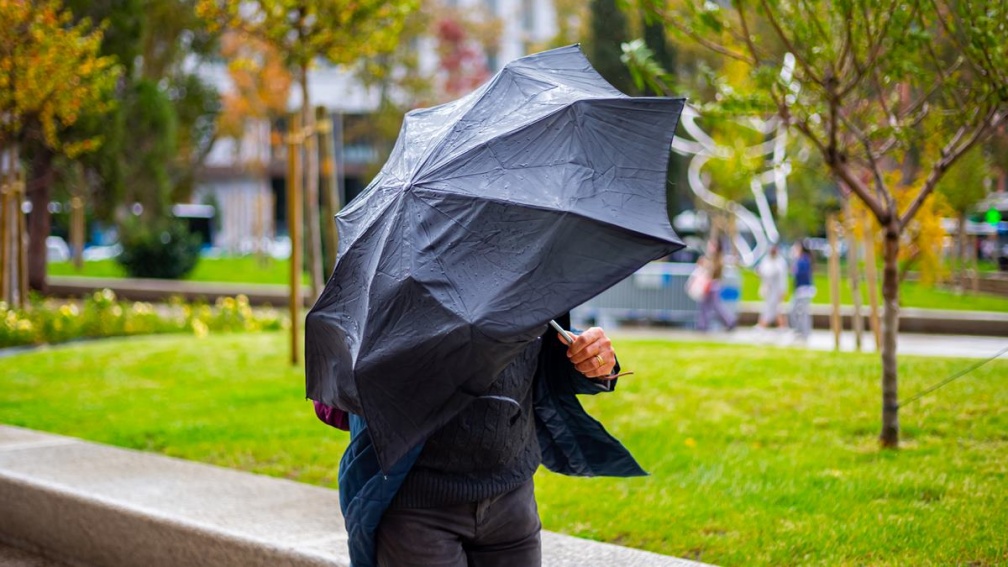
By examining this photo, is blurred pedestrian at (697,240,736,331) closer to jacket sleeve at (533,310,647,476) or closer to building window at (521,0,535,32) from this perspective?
jacket sleeve at (533,310,647,476)

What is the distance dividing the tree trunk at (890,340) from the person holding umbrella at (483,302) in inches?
111

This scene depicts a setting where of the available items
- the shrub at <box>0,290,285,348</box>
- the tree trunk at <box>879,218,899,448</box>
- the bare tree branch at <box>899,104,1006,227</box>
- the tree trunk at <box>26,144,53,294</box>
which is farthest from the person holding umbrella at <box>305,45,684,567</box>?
the tree trunk at <box>26,144,53,294</box>

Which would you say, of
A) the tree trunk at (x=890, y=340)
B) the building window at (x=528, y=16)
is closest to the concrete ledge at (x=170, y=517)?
the tree trunk at (x=890, y=340)

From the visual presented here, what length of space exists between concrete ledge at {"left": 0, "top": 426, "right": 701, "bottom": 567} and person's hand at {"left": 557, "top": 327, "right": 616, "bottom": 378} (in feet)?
→ 4.61

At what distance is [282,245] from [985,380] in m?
51.0

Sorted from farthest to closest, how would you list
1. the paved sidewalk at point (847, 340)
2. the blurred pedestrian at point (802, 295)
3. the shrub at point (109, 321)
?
the blurred pedestrian at point (802, 295)
the paved sidewalk at point (847, 340)
the shrub at point (109, 321)

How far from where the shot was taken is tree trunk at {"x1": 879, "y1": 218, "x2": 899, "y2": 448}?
557cm

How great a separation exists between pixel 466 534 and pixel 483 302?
76 cm

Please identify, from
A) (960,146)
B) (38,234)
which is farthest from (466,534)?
(38,234)

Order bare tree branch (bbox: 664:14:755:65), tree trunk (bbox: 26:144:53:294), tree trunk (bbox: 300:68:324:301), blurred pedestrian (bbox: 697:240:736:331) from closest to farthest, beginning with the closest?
bare tree branch (bbox: 664:14:755:65)
tree trunk (bbox: 300:68:324:301)
blurred pedestrian (bbox: 697:240:736:331)
tree trunk (bbox: 26:144:53:294)

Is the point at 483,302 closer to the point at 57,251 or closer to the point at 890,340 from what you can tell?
the point at 890,340

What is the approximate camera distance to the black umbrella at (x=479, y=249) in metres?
2.53

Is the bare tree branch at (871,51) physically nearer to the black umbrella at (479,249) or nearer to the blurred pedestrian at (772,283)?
the black umbrella at (479,249)

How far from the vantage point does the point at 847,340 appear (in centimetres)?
1580
